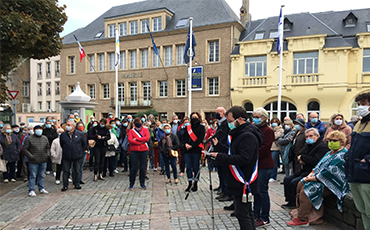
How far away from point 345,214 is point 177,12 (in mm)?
30263

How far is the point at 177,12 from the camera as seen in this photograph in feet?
104

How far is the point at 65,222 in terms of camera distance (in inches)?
209

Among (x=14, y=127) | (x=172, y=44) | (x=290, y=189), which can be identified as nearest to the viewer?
(x=290, y=189)

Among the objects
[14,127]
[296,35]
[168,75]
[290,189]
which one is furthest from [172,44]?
[290,189]

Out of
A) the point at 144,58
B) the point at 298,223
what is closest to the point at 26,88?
the point at 144,58

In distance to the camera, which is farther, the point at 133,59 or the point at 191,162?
the point at 133,59

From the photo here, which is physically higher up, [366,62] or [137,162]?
[366,62]

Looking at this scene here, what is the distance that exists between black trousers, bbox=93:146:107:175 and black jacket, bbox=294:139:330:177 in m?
6.02

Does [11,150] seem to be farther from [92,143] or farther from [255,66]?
[255,66]

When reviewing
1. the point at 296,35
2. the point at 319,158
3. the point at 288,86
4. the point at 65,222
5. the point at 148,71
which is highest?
the point at 296,35

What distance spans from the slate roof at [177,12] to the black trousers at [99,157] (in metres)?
Answer: 21.4

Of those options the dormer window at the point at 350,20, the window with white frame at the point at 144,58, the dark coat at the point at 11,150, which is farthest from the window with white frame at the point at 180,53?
the dark coat at the point at 11,150

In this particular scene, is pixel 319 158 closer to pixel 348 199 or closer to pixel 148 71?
pixel 348 199

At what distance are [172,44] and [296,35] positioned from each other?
39.9 ft
